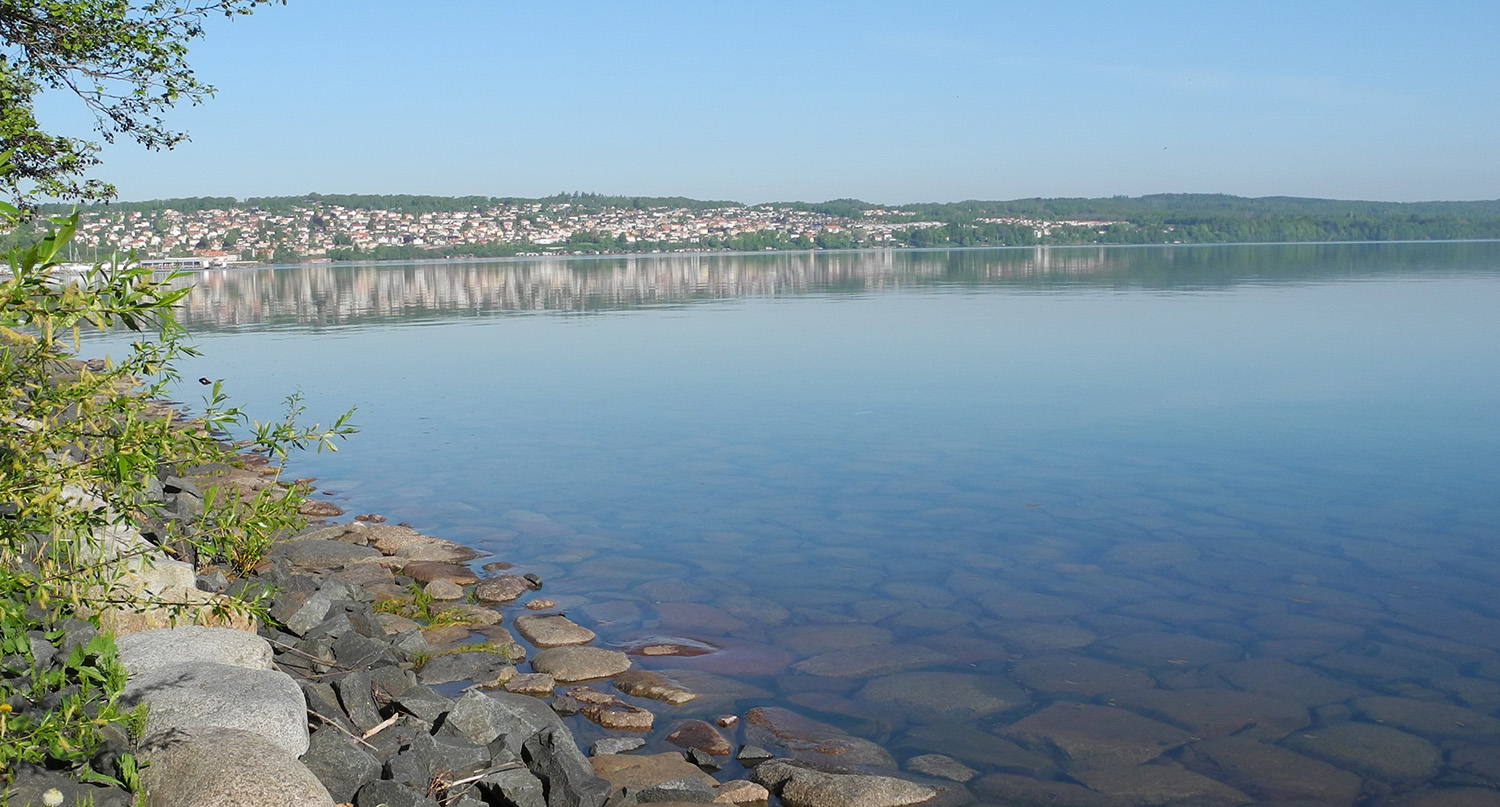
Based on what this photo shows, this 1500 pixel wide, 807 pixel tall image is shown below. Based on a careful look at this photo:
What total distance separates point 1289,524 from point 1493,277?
189 feet

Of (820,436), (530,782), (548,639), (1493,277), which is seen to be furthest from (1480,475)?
(1493,277)

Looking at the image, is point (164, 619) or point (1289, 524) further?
point (1289, 524)

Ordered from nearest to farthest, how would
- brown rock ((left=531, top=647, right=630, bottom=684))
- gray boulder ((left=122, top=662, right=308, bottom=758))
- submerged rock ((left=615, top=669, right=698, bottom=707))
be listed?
gray boulder ((left=122, top=662, right=308, bottom=758)) → submerged rock ((left=615, top=669, right=698, bottom=707)) → brown rock ((left=531, top=647, right=630, bottom=684))

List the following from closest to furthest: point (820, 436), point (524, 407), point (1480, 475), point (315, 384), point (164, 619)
A: point (164, 619) < point (1480, 475) < point (820, 436) < point (524, 407) < point (315, 384)

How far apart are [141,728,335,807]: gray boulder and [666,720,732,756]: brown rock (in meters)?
2.83

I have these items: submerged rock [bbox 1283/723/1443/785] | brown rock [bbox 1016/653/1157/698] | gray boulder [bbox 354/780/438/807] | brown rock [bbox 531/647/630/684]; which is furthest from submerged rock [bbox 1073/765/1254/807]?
gray boulder [bbox 354/780/438/807]

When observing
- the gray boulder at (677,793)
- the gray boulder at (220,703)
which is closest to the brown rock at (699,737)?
the gray boulder at (677,793)

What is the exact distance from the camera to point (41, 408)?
394 cm

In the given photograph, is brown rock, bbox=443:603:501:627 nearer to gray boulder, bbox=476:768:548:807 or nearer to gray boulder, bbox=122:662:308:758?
gray boulder, bbox=476:768:548:807

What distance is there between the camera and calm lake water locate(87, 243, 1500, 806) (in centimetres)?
807

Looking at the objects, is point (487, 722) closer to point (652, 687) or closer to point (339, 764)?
point (339, 764)

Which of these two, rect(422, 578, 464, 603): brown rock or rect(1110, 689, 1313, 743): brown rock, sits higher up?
rect(422, 578, 464, 603): brown rock

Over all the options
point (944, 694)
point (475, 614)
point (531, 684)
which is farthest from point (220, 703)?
point (944, 694)

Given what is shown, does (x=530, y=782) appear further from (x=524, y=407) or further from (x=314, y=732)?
(x=524, y=407)
